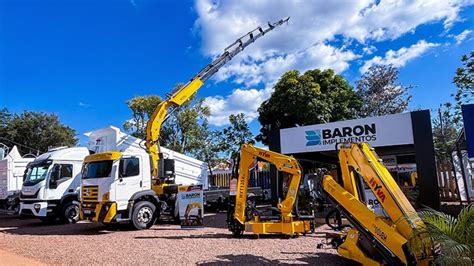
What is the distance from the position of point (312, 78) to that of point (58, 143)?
32.0 metres

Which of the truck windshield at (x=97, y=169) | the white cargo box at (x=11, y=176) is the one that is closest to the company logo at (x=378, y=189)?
the truck windshield at (x=97, y=169)

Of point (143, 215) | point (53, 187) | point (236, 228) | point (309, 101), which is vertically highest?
Answer: point (309, 101)

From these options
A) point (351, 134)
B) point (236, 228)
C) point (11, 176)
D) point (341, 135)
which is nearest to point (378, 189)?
point (236, 228)

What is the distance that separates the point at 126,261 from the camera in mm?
7160

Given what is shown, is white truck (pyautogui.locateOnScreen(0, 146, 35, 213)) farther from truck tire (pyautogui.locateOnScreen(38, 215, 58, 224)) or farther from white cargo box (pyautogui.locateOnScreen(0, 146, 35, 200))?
truck tire (pyautogui.locateOnScreen(38, 215, 58, 224))

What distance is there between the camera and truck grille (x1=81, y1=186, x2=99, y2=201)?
11.8m

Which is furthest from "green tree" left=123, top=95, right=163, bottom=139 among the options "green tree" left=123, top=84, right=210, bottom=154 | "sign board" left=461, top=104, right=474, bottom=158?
"sign board" left=461, top=104, right=474, bottom=158

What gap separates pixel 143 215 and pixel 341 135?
7.41 m

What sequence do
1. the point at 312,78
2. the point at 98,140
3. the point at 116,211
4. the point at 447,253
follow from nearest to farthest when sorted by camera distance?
1. the point at 447,253
2. the point at 116,211
3. the point at 98,140
4. the point at 312,78

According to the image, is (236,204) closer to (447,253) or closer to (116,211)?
(116,211)

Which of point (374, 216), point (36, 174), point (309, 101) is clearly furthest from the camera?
point (309, 101)

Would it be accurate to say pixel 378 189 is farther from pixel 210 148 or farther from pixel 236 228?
pixel 210 148

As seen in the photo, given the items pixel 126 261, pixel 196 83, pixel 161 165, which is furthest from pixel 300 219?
pixel 196 83

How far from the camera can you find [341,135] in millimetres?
12977
